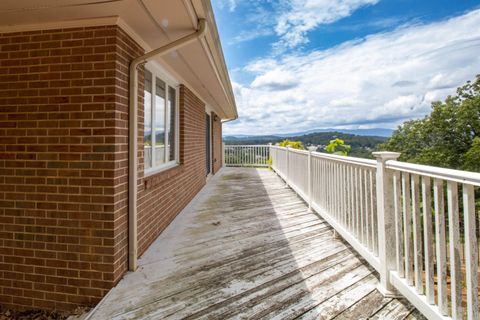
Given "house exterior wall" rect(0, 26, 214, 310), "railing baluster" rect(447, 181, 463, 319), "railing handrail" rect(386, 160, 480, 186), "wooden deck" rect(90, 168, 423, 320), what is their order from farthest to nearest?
"house exterior wall" rect(0, 26, 214, 310) → "wooden deck" rect(90, 168, 423, 320) → "railing baluster" rect(447, 181, 463, 319) → "railing handrail" rect(386, 160, 480, 186)

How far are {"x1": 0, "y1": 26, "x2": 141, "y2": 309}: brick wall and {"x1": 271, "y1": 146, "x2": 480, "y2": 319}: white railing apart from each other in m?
2.18

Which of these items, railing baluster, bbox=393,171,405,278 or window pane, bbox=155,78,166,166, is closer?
railing baluster, bbox=393,171,405,278

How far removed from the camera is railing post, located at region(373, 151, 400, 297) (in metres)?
1.91

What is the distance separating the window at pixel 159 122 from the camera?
3178 mm

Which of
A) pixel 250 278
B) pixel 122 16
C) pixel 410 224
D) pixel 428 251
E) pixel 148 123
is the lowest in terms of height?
pixel 250 278

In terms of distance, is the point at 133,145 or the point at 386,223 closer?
the point at 386,223

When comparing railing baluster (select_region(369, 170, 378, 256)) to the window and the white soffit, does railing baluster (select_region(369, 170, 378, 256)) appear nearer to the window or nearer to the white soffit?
the white soffit

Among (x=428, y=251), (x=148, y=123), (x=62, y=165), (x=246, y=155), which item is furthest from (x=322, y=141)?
(x=62, y=165)

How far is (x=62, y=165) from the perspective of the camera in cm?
207

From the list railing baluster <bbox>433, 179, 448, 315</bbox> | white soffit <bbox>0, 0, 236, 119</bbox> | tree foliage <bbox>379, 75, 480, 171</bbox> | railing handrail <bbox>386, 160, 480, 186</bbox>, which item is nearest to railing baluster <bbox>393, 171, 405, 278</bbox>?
railing handrail <bbox>386, 160, 480, 186</bbox>

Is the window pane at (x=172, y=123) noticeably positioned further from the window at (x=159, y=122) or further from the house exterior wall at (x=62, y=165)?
the house exterior wall at (x=62, y=165)

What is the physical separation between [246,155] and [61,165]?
34.6 feet

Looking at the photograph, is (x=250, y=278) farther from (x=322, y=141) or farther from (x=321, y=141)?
(x=321, y=141)

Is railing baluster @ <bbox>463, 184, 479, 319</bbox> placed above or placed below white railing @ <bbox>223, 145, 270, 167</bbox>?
below
